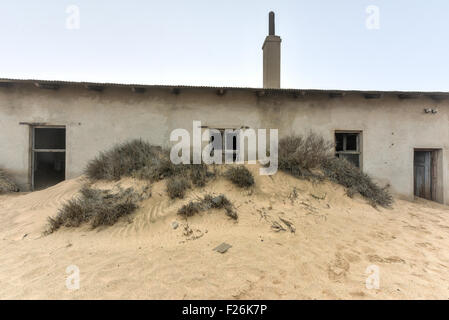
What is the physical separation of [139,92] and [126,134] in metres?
1.60

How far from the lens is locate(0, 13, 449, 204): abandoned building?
6.84m

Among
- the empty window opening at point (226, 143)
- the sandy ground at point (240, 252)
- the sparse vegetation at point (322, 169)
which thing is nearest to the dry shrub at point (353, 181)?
the sparse vegetation at point (322, 169)

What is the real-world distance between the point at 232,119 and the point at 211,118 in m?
0.79

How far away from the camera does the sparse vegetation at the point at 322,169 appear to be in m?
5.39

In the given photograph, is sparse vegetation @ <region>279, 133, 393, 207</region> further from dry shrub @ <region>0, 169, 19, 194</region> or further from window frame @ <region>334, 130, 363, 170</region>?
dry shrub @ <region>0, 169, 19, 194</region>

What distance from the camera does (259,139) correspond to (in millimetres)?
7492

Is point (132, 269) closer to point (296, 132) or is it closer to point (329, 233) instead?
point (329, 233)

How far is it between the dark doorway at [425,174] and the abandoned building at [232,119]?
1.3 inches

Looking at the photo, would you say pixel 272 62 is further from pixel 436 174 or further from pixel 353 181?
pixel 436 174

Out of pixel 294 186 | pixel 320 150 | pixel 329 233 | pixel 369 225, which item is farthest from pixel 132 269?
pixel 320 150

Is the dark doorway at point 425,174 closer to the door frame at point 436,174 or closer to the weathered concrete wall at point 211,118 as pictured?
the door frame at point 436,174

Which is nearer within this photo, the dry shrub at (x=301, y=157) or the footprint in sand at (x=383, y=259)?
the footprint in sand at (x=383, y=259)

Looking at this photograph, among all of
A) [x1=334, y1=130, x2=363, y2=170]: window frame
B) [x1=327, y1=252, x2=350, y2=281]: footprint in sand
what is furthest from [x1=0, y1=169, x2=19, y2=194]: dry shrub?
[x1=334, y1=130, x2=363, y2=170]: window frame

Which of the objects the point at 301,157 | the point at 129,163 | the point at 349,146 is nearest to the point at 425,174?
the point at 349,146
